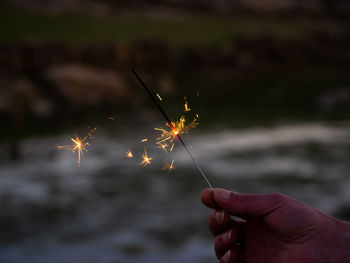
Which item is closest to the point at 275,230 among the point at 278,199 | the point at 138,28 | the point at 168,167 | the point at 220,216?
→ the point at 278,199

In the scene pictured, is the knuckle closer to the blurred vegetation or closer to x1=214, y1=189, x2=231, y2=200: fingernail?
x1=214, y1=189, x2=231, y2=200: fingernail

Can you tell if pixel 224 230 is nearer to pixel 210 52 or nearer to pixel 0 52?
pixel 0 52

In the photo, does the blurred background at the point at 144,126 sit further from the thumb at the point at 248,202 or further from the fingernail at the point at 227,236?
the thumb at the point at 248,202

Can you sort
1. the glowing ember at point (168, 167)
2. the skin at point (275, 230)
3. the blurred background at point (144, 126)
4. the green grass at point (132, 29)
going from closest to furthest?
the skin at point (275, 230) < the blurred background at point (144, 126) < the glowing ember at point (168, 167) < the green grass at point (132, 29)

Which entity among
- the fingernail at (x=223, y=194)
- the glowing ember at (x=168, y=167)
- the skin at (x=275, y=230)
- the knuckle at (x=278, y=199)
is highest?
the glowing ember at (x=168, y=167)

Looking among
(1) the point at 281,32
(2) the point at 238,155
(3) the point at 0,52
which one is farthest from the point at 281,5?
(2) the point at 238,155

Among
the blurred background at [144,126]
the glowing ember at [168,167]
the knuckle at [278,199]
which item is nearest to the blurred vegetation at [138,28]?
the blurred background at [144,126]

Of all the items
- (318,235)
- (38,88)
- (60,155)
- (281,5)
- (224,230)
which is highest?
(281,5)

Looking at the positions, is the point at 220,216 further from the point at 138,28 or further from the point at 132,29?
the point at 138,28
